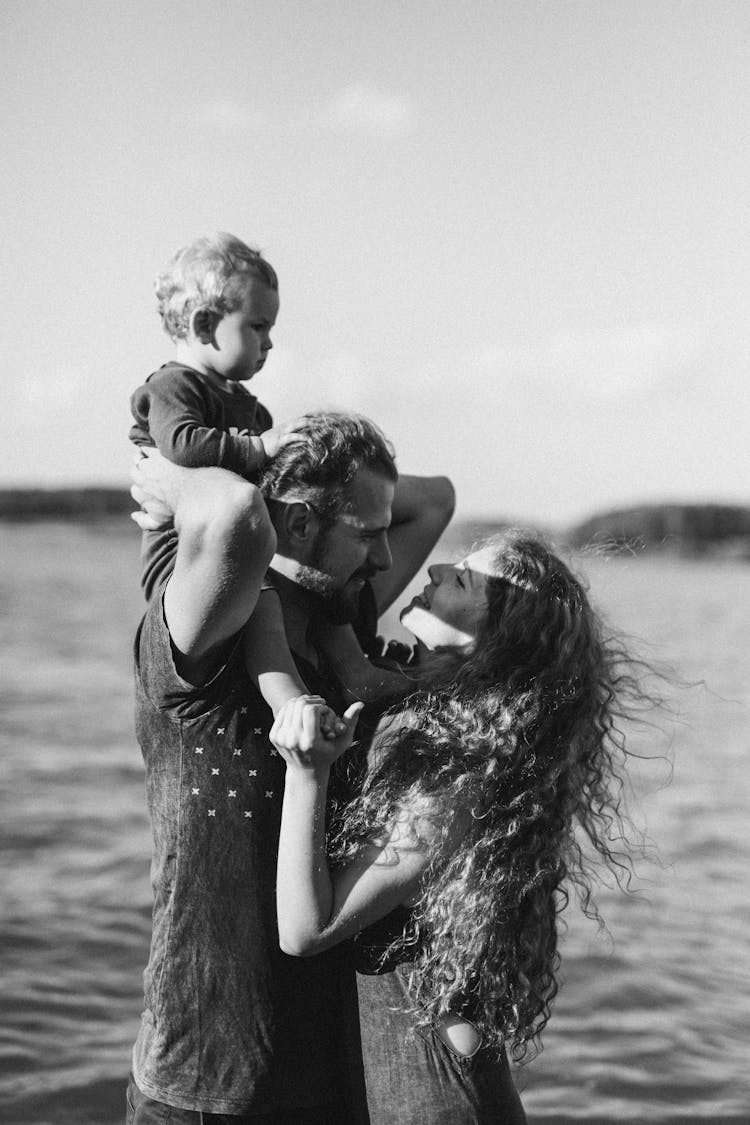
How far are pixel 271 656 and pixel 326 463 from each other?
40cm

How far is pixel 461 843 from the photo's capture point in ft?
Result: 8.16

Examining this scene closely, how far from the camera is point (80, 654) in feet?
69.6

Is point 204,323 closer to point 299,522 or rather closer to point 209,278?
point 209,278

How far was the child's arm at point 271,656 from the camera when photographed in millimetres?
2338

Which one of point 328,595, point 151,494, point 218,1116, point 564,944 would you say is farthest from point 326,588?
point 564,944

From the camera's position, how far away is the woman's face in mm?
2660

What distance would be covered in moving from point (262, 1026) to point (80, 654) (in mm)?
19450

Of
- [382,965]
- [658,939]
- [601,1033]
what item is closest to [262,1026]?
[382,965]

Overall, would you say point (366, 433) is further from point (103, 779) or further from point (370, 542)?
point (103, 779)

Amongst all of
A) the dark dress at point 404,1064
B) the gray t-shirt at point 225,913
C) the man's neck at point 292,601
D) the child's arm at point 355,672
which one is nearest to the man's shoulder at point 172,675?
the gray t-shirt at point 225,913

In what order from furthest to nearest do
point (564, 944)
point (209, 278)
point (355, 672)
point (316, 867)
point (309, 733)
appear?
Result: point (564, 944)
point (209, 278)
point (355, 672)
point (316, 867)
point (309, 733)

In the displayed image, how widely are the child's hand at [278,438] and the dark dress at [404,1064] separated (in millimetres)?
972

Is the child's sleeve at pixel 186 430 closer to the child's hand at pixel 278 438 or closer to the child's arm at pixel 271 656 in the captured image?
the child's hand at pixel 278 438

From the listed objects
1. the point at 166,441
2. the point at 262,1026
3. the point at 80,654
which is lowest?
the point at 80,654
